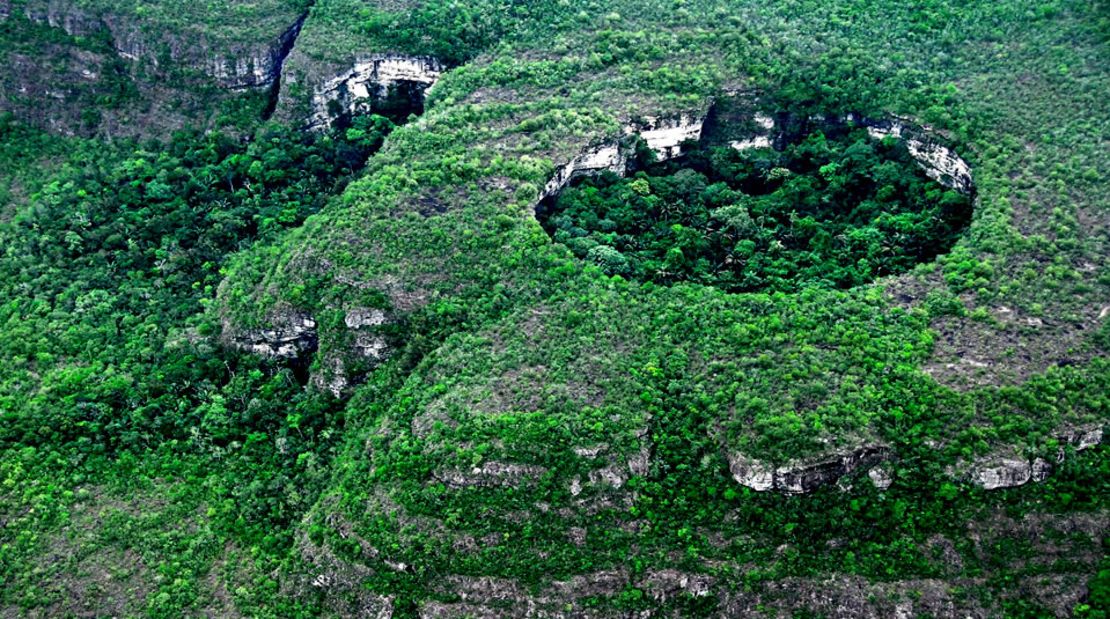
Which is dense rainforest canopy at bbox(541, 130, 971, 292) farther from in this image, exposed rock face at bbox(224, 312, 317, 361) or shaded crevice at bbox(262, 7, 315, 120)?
shaded crevice at bbox(262, 7, 315, 120)

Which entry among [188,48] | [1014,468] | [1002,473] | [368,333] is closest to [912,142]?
[1014,468]

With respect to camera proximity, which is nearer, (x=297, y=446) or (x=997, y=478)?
(x=997, y=478)

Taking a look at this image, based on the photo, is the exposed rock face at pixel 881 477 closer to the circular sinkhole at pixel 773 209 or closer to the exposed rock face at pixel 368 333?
the circular sinkhole at pixel 773 209

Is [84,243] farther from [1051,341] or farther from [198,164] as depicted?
[1051,341]

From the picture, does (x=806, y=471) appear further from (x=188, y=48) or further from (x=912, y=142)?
(x=188, y=48)

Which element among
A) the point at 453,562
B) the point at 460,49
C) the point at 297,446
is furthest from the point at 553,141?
the point at 453,562

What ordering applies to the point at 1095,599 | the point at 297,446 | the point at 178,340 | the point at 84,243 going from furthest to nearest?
the point at 84,243, the point at 178,340, the point at 297,446, the point at 1095,599

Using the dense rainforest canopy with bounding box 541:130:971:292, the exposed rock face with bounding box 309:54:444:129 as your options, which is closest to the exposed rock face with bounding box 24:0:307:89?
the exposed rock face with bounding box 309:54:444:129

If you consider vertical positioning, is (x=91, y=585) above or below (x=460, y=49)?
below
